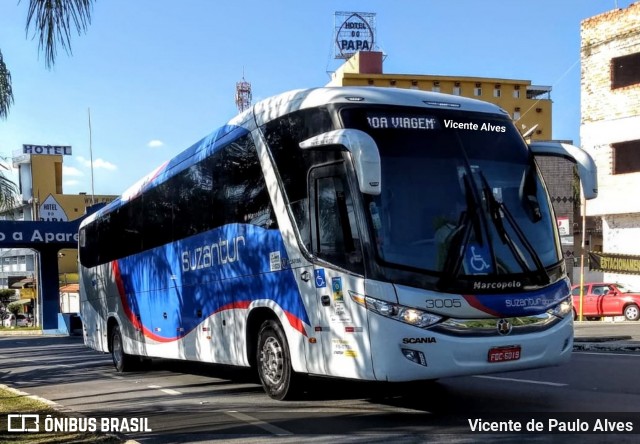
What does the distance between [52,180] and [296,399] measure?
77.3 m

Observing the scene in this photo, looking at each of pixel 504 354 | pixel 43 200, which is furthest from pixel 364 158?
pixel 43 200

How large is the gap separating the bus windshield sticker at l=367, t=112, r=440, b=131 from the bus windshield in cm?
1

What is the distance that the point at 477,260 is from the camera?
752 cm

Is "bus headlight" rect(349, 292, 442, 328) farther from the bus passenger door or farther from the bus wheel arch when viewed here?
the bus wheel arch

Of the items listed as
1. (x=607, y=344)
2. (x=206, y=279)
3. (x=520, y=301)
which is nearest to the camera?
(x=520, y=301)

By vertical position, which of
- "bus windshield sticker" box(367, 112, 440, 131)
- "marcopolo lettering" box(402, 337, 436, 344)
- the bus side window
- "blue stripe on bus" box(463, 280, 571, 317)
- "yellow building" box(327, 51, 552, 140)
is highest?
"yellow building" box(327, 51, 552, 140)

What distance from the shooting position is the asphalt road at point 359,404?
7.39m

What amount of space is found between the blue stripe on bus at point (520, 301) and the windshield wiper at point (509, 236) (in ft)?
0.52

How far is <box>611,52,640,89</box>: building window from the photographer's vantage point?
3300 centimetres

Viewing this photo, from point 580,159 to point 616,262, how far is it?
2574 centimetres

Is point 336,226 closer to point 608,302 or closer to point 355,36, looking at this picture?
point 608,302

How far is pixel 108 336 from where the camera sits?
1642 centimetres

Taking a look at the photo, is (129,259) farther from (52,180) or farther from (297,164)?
(52,180)

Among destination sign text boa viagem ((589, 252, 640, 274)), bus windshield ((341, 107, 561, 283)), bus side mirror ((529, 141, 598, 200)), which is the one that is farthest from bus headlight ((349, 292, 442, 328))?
destination sign text boa viagem ((589, 252, 640, 274))
